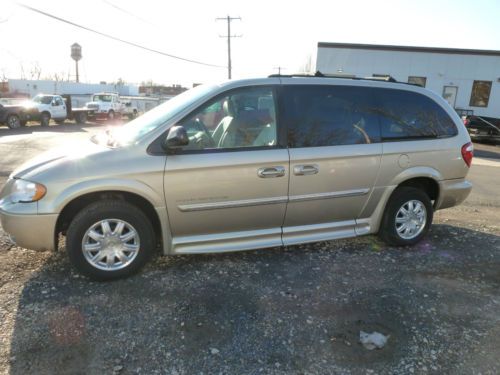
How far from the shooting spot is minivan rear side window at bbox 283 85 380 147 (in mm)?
3787

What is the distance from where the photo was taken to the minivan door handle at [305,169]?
373 cm

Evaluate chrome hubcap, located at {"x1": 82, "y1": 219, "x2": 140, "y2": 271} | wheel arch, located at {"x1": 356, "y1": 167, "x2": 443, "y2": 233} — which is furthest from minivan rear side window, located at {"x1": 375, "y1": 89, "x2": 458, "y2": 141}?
chrome hubcap, located at {"x1": 82, "y1": 219, "x2": 140, "y2": 271}

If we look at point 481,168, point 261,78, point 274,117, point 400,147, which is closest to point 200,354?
point 274,117

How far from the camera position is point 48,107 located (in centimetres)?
2252

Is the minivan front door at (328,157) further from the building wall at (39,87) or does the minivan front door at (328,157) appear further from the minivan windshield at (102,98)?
the building wall at (39,87)

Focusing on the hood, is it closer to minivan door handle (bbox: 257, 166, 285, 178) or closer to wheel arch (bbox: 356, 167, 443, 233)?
minivan door handle (bbox: 257, 166, 285, 178)

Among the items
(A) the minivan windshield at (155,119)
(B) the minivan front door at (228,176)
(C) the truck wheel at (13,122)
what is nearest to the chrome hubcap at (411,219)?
(B) the minivan front door at (228,176)

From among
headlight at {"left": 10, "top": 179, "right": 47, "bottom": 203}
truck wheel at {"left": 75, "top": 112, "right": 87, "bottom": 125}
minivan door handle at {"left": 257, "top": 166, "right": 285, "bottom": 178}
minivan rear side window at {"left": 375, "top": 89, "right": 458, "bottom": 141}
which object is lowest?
truck wheel at {"left": 75, "top": 112, "right": 87, "bottom": 125}

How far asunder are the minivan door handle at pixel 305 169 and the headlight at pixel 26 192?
7.09 feet

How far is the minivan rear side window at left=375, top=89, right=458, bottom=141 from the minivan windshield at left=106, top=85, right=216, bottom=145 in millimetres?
1868

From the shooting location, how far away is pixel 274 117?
373 centimetres

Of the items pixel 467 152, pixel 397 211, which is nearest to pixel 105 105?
pixel 397 211

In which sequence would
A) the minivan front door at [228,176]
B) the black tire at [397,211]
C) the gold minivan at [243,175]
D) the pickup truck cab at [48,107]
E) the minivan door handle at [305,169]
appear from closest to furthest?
the gold minivan at [243,175] → the minivan front door at [228,176] → the minivan door handle at [305,169] → the black tire at [397,211] → the pickup truck cab at [48,107]

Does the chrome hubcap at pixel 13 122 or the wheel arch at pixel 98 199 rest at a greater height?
the wheel arch at pixel 98 199
